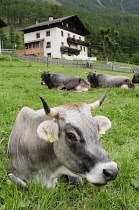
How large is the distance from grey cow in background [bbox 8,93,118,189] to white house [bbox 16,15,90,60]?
4744 cm

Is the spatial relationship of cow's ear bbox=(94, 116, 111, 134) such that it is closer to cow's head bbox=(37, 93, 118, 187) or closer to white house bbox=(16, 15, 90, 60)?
cow's head bbox=(37, 93, 118, 187)

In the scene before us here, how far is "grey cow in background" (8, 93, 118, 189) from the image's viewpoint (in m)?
2.30

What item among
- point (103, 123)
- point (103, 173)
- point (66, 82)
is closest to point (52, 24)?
point (66, 82)

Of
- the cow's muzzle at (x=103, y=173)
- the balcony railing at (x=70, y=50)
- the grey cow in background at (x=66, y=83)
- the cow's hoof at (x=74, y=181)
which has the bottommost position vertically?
the cow's hoof at (x=74, y=181)

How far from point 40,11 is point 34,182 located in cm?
11088

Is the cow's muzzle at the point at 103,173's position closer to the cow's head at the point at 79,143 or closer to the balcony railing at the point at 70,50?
the cow's head at the point at 79,143

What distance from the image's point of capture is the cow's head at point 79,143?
7.31 feet

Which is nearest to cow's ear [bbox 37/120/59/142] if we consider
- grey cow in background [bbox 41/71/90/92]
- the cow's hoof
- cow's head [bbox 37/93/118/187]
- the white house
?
cow's head [bbox 37/93/118/187]

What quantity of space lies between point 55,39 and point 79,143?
5149 cm

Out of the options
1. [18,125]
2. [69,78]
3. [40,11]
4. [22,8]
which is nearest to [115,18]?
[22,8]

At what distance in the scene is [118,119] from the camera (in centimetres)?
668

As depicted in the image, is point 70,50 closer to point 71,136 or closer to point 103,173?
point 71,136

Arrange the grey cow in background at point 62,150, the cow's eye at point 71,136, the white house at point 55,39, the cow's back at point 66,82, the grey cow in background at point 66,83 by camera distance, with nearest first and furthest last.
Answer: the grey cow in background at point 62,150 < the cow's eye at point 71,136 < the grey cow in background at point 66,83 < the cow's back at point 66,82 < the white house at point 55,39

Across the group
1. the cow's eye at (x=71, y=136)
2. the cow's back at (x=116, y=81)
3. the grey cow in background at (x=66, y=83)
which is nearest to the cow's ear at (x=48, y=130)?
the cow's eye at (x=71, y=136)
